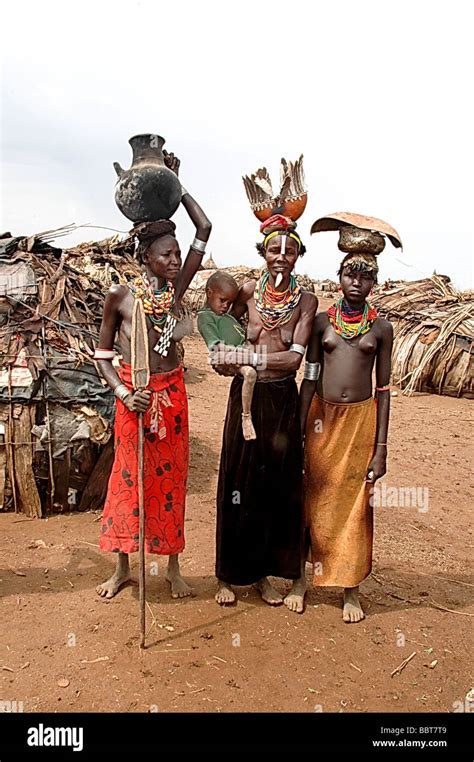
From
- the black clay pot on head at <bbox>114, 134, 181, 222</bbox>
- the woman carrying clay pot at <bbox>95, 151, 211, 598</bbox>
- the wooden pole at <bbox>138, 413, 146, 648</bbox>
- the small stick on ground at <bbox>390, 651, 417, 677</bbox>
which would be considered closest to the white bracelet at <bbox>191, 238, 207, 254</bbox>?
the woman carrying clay pot at <bbox>95, 151, 211, 598</bbox>

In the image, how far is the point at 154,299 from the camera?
3256mm

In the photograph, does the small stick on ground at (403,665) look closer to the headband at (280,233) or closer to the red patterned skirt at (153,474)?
the red patterned skirt at (153,474)

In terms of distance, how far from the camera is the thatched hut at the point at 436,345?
10.2 meters

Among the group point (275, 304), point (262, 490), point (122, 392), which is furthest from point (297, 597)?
point (275, 304)

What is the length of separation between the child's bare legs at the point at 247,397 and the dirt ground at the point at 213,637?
108 cm

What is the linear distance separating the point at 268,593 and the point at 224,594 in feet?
0.87

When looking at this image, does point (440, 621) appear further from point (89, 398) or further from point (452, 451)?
point (452, 451)

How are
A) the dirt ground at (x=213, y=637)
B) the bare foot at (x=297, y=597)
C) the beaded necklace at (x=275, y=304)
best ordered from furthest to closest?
the bare foot at (x=297, y=597)
the beaded necklace at (x=275, y=304)
the dirt ground at (x=213, y=637)

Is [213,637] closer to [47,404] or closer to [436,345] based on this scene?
[47,404]

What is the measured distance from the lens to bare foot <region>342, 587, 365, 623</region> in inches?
134

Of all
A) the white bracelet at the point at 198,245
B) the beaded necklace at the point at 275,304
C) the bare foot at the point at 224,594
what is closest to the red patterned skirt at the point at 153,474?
the bare foot at the point at 224,594

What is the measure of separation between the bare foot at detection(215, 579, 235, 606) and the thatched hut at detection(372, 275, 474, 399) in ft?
24.3

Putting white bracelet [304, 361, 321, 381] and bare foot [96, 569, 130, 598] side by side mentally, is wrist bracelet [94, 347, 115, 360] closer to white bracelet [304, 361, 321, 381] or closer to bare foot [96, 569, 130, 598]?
white bracelet [304, 361, 321, 381]
